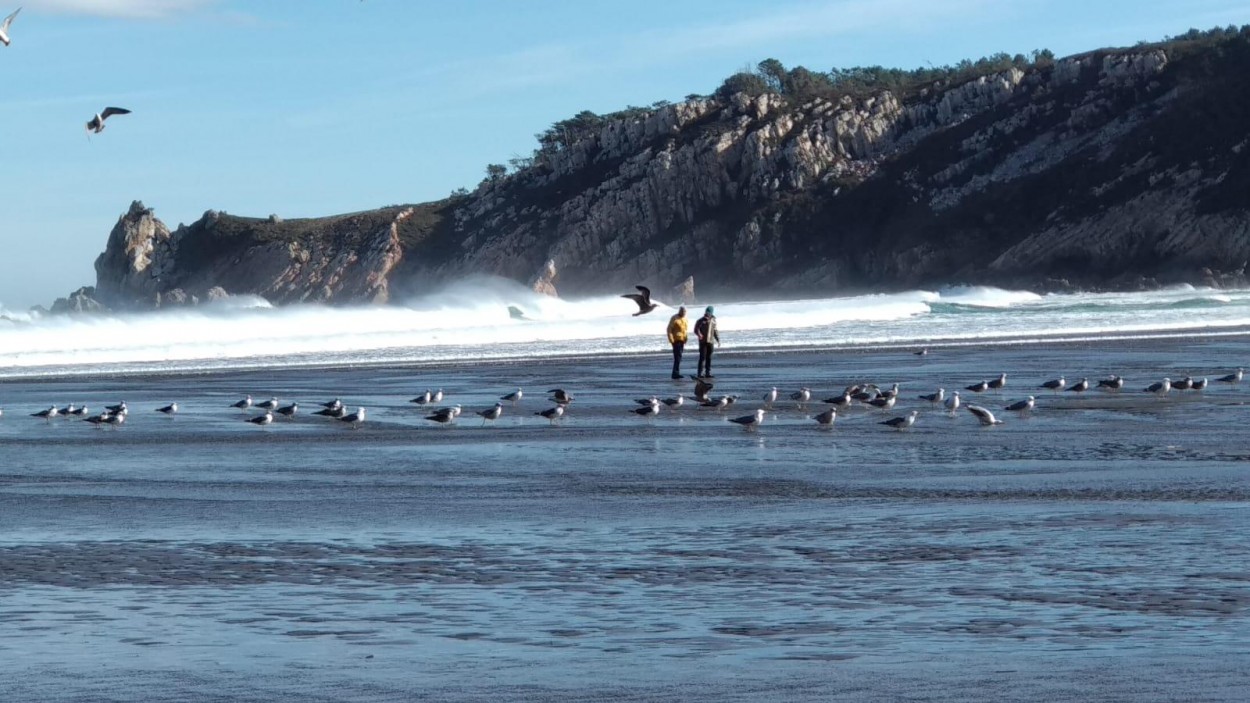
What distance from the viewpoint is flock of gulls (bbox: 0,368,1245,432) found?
1997 cm

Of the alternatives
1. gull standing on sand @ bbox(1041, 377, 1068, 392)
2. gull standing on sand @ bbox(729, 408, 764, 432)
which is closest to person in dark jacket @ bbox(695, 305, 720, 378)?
gull standing on sand @ bbox(1041, 377, 1068, 392)

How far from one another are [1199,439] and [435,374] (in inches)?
664

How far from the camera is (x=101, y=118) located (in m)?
23.6

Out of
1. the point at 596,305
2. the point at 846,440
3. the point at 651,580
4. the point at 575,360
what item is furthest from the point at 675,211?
the point at 651,580

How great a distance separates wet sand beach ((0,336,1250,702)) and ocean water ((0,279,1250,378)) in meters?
17.6

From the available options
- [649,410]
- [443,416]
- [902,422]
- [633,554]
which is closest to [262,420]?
[443,416]

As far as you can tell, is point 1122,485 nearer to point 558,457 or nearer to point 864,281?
point 558,457

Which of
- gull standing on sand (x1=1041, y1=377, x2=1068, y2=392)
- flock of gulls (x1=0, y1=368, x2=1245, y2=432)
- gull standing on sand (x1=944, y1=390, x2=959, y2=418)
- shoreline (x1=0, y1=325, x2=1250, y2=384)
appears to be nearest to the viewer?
flock of gulls (x1=0, y1=368, x2=1245, y2=432)

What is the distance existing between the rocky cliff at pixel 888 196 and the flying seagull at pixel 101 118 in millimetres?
70389

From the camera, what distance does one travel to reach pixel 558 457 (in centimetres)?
1614

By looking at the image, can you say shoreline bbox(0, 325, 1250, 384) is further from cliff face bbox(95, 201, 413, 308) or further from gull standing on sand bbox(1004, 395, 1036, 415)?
cliff face bbox(95, 201, 413, 308)

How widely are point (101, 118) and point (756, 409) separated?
993 centimetres

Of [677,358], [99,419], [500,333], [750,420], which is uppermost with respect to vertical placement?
[500,333]

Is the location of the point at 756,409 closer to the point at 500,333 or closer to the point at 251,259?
the point at 500,333
